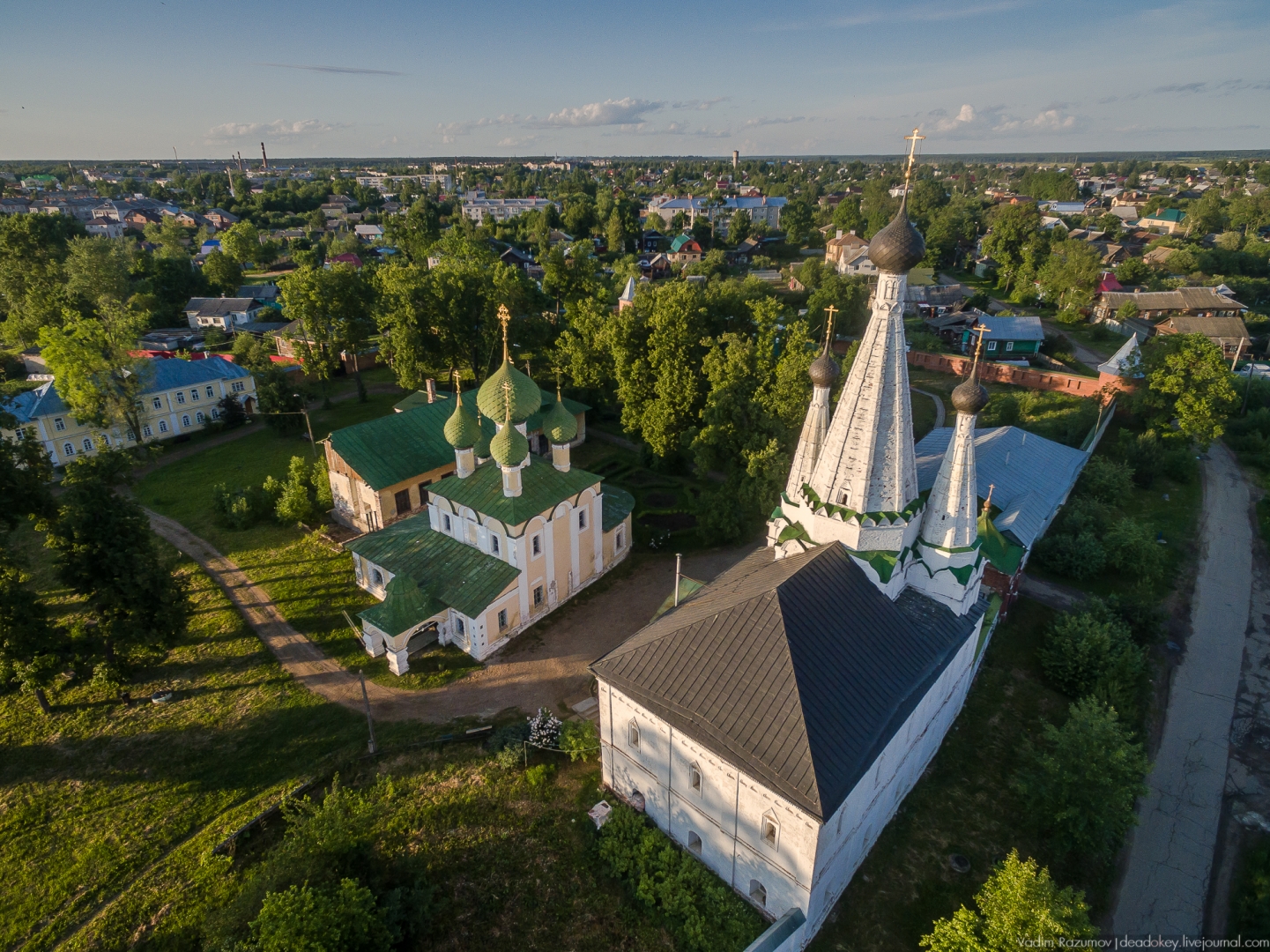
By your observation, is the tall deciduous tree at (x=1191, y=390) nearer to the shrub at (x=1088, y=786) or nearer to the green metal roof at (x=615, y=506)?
the shrub at (x=1088, y=786)

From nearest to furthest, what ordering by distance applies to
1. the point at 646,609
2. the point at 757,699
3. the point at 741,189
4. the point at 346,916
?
the point at 346,916 < the point at 757,699 < the point at 646,609 < the point at 741,189

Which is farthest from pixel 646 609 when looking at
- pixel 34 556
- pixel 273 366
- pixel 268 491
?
pixel 273 366

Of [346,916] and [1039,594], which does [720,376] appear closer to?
[1039,594]

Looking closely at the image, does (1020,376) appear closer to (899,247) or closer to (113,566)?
(899,247)

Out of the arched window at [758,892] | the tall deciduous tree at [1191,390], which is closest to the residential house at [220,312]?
the arched window at [758,892]

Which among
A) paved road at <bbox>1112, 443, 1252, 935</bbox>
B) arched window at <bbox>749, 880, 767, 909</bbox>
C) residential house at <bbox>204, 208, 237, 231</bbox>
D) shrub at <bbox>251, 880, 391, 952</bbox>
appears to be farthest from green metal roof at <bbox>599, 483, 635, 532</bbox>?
residential house at <bbox>204, 208, 237, 231</bbox>
